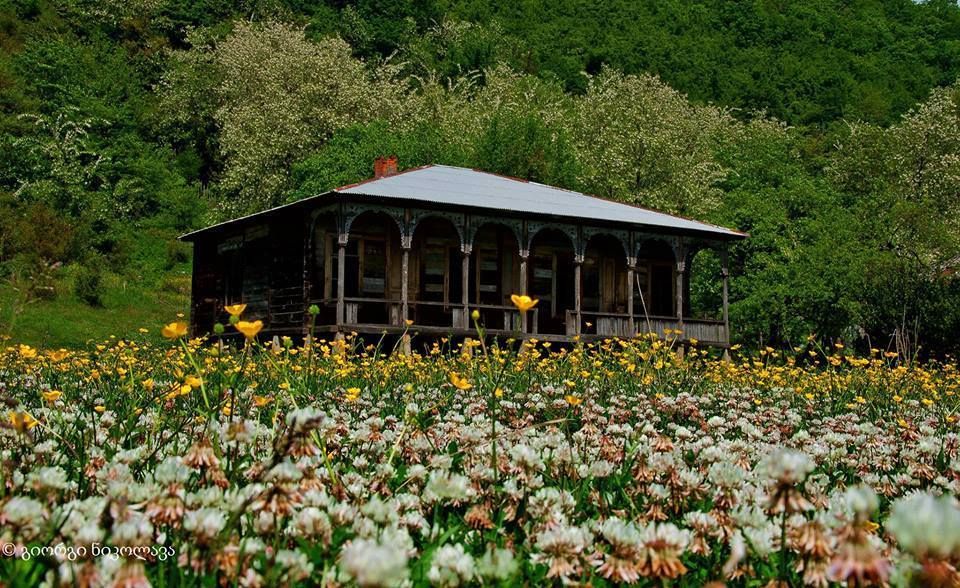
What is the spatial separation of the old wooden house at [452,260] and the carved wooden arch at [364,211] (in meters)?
0.03

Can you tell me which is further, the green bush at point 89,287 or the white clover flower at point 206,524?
the green bush at point 89,287

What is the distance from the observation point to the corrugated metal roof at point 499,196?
23047 mm

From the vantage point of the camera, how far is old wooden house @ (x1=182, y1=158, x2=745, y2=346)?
2317cm

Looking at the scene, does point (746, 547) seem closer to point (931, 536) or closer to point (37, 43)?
point (931, 536)

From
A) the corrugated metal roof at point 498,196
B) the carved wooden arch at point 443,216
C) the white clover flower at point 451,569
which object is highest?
the corrugated metal roof at point 498,196

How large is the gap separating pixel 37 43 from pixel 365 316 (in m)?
34.8

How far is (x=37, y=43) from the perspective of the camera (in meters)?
49.4

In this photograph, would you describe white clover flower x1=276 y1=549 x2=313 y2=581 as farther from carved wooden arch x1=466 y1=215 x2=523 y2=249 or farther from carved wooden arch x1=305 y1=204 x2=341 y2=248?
carved wooden arch x1=466 y1=215 x2=523 y2=249

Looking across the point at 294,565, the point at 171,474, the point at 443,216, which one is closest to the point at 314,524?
the point at 294,565

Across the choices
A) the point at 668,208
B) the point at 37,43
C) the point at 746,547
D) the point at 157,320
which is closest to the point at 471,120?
the point at 668,208


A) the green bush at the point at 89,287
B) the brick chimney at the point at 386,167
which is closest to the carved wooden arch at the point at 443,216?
the brick chimney at the point at 386,167

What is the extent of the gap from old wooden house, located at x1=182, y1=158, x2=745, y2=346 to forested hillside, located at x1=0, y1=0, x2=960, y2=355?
385cm

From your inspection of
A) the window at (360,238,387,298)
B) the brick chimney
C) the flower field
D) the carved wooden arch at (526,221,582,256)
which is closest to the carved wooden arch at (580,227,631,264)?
the carved wooden arch at (526,221,582,256)

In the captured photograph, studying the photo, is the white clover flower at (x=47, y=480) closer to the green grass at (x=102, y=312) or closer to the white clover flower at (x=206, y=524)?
the white clover flower at (x=206, y=524)
